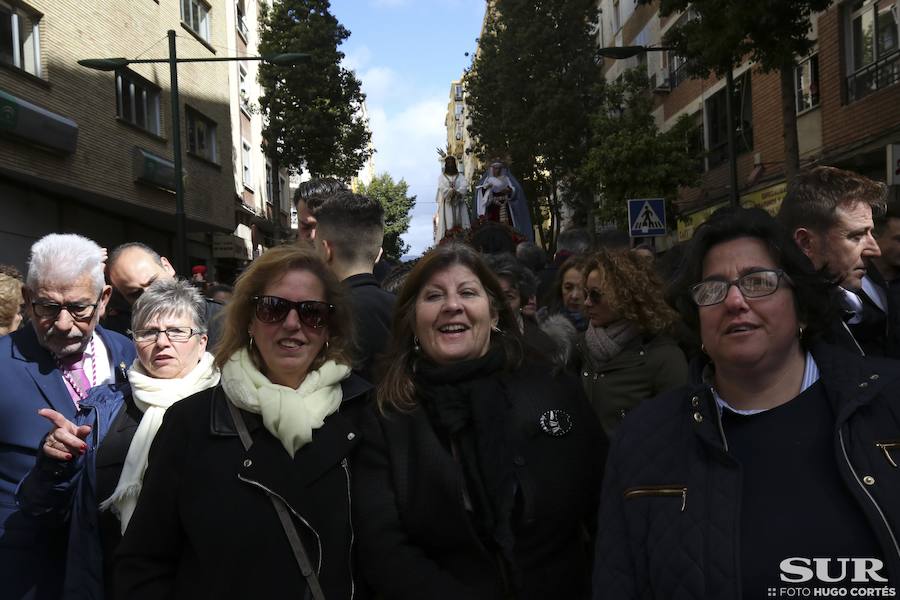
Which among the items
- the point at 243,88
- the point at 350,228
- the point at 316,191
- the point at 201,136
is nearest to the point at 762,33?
the point at 316,191

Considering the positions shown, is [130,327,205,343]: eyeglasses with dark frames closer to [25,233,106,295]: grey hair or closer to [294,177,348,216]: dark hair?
[25,233,106,295]: grey hair

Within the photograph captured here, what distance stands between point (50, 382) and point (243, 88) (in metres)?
31.1

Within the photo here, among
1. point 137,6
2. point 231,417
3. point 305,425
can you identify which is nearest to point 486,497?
point 305,425

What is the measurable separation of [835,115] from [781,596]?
16745mm

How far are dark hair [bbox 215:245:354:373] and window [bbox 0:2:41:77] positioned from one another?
1347cm

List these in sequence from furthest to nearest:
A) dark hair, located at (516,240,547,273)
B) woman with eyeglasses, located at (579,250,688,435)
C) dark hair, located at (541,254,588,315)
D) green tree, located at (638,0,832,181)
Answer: green tree, located at (638,0,832,181), dark hair, located at (516,240,547,273), dark hair, located at (541,254,588,315), woman with eyeglasses, located at (579,250,688,435)

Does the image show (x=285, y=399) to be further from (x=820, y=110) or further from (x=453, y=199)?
(x=820, y=110)

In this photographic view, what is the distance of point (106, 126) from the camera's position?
58.4 ft

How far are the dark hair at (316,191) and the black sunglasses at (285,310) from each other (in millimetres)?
1798

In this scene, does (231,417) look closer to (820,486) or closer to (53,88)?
(820,486)

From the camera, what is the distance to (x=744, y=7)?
11984 mm

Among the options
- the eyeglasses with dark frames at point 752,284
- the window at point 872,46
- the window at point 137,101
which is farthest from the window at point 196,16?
the eyeglasses with dark frames at point 752,284

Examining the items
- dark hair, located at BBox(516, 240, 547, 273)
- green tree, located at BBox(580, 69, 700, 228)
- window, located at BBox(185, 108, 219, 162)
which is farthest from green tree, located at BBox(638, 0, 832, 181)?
window, located at BBox(185, 108, 219, 162)

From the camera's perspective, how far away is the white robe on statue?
568 inches
